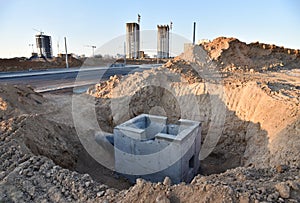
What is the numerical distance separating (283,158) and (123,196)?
3.07 m

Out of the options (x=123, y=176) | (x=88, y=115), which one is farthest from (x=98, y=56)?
(x=123, y=176)

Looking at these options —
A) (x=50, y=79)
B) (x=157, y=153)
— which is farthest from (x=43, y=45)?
(x=157, y=153)

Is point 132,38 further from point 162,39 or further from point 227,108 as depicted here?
point 227,108

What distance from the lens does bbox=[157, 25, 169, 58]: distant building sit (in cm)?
3472

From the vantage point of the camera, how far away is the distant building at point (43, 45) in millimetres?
33406

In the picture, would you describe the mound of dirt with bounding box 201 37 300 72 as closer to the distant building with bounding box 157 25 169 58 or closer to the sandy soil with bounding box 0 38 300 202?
the sandy soil with bounding box 0 38 300 202

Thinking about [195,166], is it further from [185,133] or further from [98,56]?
[98,56]

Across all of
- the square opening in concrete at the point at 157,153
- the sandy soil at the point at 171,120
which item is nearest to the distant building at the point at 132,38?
the sandy soil at the point at 171,120

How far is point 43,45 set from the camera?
34125mm

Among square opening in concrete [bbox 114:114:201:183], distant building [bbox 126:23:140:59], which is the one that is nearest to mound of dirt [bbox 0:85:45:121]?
square opening in concrete [bbox 114:114:201:183]

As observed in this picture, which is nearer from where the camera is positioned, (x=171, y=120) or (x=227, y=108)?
(x=227, y=108)

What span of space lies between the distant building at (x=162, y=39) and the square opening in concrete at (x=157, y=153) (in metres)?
30.7

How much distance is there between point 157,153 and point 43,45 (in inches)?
1408

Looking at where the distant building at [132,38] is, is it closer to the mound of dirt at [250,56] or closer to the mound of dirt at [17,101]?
the mound of dirt at [250,56]
